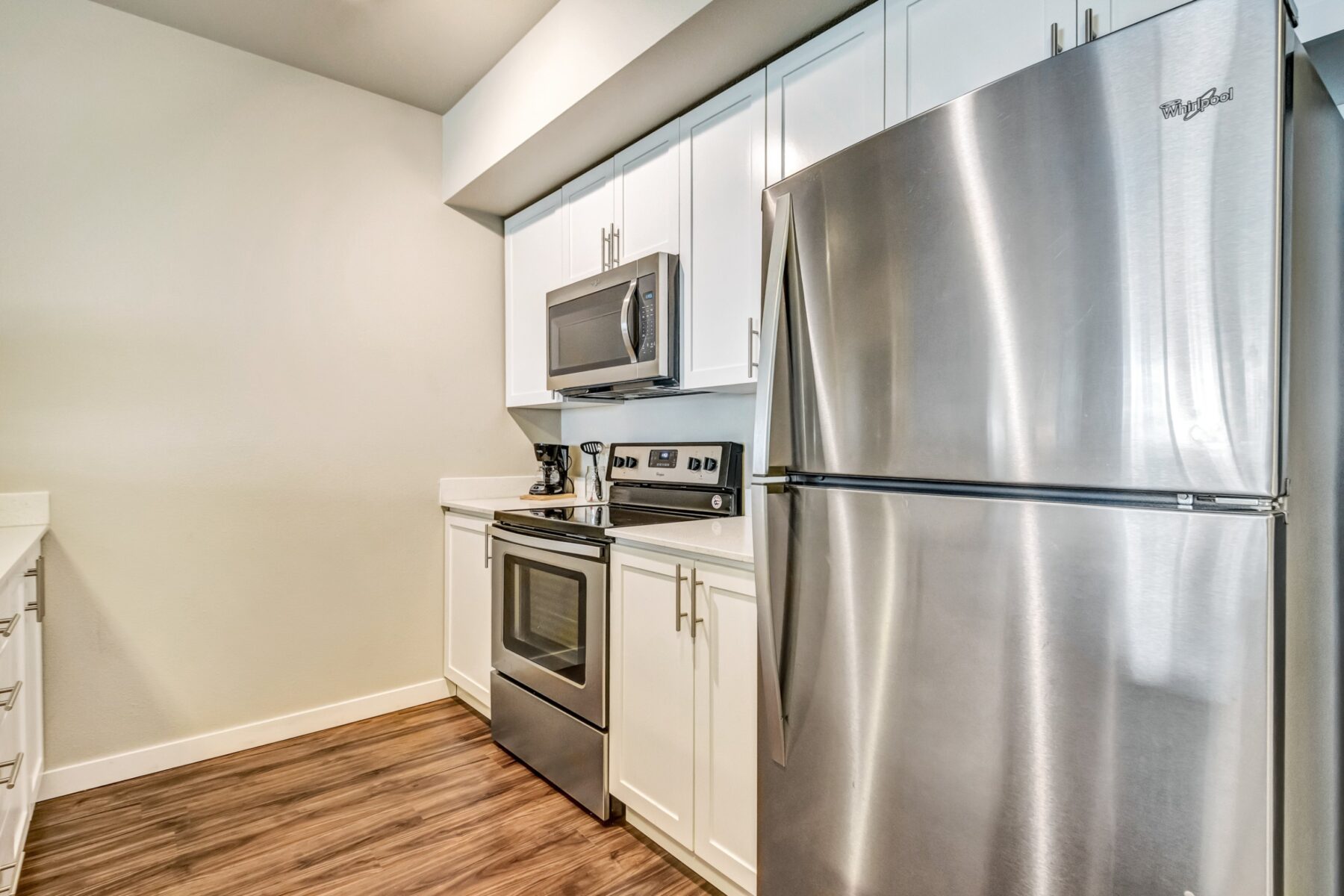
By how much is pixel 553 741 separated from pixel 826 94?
211cm

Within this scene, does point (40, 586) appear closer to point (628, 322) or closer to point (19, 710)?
point (19, 710)

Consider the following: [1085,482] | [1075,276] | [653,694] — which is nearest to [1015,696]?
[1085,482]

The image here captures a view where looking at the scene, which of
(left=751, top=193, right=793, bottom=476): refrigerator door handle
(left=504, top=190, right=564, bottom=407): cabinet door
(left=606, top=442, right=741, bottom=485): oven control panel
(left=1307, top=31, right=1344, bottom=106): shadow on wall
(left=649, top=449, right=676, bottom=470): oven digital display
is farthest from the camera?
(left=504, top=190, right=564, bottom=407): cabinet door

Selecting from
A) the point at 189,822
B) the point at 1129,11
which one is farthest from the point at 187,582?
the point at 1129,11

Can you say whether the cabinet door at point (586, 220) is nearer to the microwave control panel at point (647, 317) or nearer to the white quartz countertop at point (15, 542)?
the microwave control panel at point (647, 317)

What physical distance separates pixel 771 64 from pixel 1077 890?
1975mm

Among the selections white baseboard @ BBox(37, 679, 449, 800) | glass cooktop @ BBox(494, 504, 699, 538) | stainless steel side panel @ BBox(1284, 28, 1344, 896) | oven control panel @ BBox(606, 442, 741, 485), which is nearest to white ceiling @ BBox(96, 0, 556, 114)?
oven control panel @ BBox(606, 442, 741, 485)

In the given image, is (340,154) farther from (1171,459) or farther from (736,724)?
(1171,459)

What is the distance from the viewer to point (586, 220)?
8.73ft

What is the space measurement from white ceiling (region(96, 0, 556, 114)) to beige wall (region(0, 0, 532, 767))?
0.32 ft

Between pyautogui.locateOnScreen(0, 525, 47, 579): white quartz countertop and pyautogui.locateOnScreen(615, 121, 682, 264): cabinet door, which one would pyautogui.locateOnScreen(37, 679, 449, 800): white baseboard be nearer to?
pyautogui.locateOnScreen(0, 525, 47, 579): white quartz countertop

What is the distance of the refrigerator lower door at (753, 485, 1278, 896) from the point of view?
2.47 ft

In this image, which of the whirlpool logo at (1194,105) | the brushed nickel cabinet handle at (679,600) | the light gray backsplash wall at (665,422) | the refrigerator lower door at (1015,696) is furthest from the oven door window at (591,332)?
the whirlpool logo at (1194,105)

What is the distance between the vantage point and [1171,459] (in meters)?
0.79
